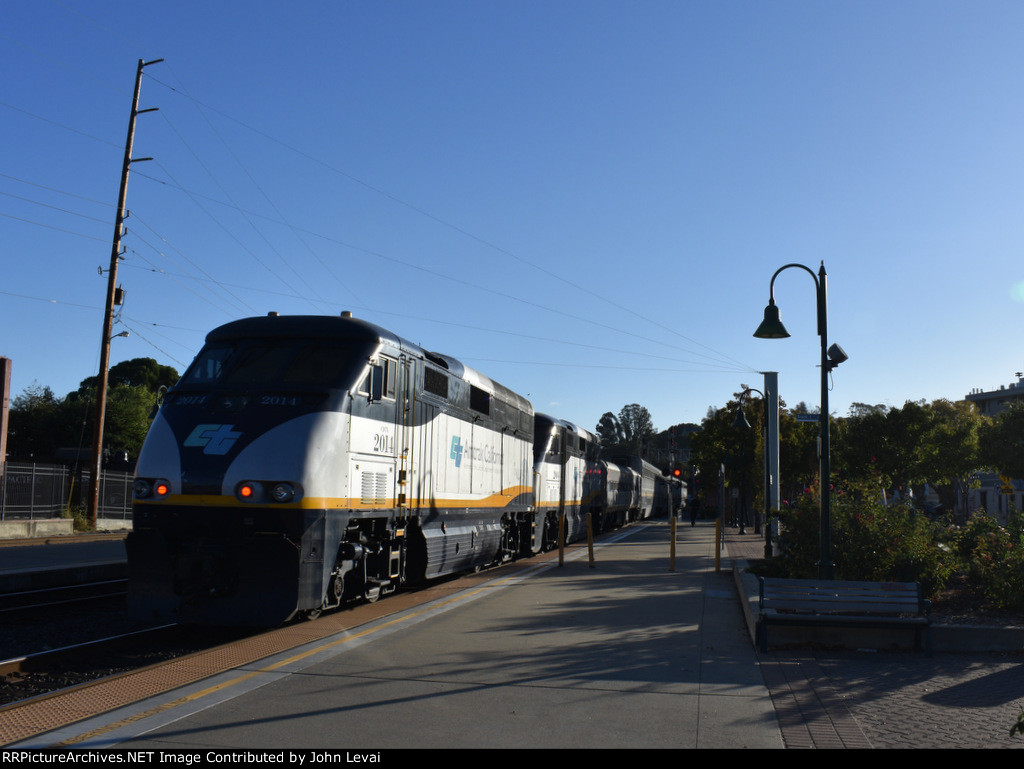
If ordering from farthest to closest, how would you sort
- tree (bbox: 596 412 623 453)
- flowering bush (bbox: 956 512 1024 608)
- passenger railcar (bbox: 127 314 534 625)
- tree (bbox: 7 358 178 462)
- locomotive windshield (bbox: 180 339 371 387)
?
1. tree (bbox: 596 412 623 453)
2. tree (bbox: 7 358 178 462)
3. flowering bush (bbox: 956 512 1024 608)
4. locomotive windshield (bbox: 180 339 371 387)
5. passenger railcar (bbox: 127 314 534 625)

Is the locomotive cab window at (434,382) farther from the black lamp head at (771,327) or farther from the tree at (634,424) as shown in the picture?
the tree at (634,424)

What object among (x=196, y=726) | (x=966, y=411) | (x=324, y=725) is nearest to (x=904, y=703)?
(x=324, y=725)

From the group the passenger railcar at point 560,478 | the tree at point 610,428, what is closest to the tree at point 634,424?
the tree at point 610,428

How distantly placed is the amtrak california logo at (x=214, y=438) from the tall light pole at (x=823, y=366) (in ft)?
25.8

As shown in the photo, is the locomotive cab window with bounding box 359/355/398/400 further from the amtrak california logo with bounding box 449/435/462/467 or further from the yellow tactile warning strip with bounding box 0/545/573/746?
the amtrak california logo with bounding box 449/435/462/467

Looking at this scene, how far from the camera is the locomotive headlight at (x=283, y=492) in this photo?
9.43 metres

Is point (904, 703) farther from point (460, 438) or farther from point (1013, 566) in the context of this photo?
point (460, 438)

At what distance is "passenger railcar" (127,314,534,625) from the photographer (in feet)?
30.9

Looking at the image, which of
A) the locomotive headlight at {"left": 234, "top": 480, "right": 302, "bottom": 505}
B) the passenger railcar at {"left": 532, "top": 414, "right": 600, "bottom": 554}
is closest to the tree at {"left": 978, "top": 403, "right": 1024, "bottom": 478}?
the passenger railcar at {"left": 532, "top": 414, "right": 600, "bottom": 554}

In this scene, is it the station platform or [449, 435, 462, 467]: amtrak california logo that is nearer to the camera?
the station platform

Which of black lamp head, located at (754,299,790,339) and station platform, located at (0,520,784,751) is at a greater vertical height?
black lamp head, located at (754,299,790,339)

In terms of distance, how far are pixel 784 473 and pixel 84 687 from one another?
40.2 m

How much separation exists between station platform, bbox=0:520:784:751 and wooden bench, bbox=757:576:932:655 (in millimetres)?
539

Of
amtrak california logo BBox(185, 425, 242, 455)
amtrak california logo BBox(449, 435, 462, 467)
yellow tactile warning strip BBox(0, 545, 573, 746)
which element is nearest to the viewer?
yellow tactile warning strip BBox(0, 545, 573, 746)
